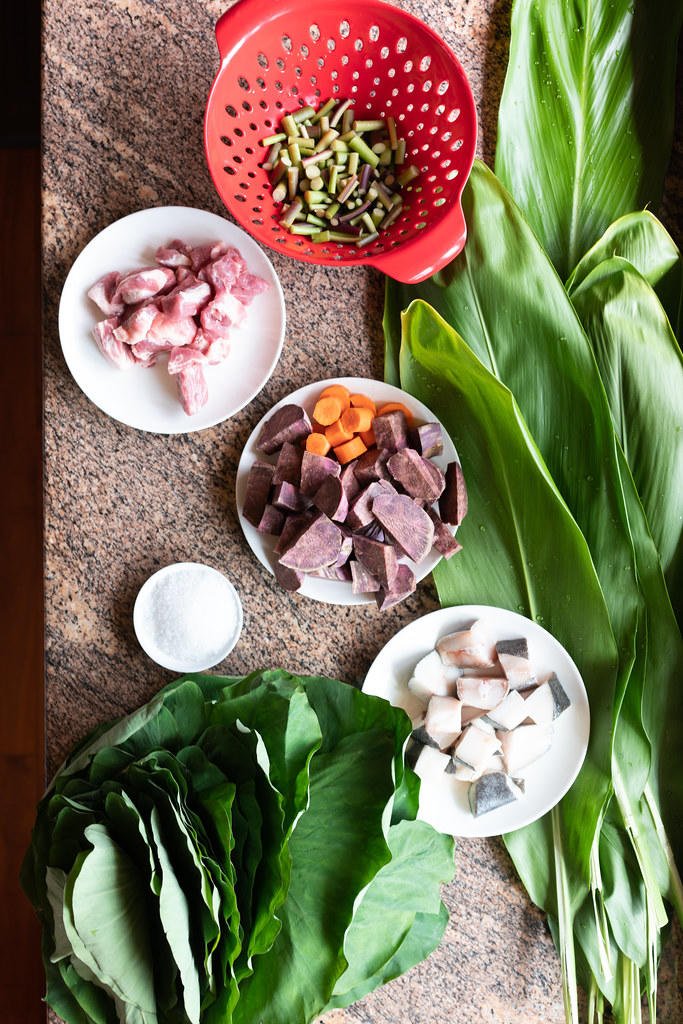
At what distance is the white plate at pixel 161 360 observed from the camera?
3.87 ft

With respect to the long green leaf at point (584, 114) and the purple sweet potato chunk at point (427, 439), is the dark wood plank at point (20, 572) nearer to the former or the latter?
the purple sweet potato chunk at point (427, 439)

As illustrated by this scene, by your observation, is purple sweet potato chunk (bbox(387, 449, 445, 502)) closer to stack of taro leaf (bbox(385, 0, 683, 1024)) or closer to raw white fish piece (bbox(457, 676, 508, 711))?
stack of taro leaf (bbox(385, 0, 683, 1024))

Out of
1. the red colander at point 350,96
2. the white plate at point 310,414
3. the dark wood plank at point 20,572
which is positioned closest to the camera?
the red colander at point 350,96

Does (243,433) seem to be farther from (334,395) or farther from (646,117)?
(646,117)

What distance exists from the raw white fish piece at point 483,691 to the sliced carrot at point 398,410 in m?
0.37

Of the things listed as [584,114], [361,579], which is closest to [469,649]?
[361,579]

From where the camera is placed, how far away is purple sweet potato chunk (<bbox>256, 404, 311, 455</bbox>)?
1.19m

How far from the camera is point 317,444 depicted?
1.19 metres

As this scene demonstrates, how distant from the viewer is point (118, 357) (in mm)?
1164

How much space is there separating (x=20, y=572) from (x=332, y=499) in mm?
887

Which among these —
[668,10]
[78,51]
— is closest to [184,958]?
[78,51]

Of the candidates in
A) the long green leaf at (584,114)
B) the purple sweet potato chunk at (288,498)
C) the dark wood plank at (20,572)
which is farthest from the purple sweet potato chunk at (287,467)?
the dark wood plank at (20,572)

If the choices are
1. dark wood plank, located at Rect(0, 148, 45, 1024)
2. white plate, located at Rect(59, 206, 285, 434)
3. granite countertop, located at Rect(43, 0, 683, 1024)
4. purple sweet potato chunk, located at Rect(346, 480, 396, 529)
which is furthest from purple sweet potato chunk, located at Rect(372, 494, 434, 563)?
dark wood plank, located at Rect(0, 148, 45, 1024)

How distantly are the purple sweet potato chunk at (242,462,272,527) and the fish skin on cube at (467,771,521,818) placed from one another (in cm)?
48
